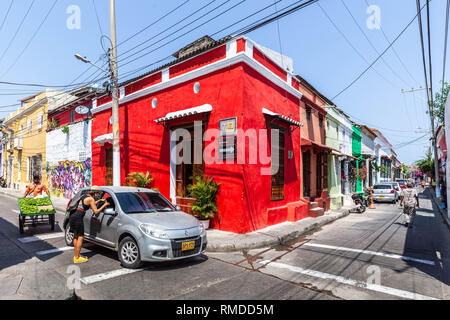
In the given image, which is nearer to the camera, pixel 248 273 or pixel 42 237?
pixel 248 273

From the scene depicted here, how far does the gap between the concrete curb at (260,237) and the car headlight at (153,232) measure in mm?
2082

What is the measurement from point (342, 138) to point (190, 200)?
15.2 meters

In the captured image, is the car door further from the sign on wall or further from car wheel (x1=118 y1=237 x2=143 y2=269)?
the sign on wall

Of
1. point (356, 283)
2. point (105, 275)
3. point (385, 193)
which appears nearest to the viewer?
point (356, 283)

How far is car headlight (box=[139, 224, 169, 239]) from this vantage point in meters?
5.20

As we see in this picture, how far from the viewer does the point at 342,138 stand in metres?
20.5

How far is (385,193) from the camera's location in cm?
2094

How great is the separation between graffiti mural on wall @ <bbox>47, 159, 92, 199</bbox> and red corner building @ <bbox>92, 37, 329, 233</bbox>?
12.8 feet

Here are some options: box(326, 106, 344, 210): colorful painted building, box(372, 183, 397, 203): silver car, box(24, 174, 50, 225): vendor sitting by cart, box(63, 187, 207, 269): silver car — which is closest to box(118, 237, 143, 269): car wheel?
box(63, 187, 207, 269): silver car

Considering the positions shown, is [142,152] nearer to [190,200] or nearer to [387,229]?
[190,200]

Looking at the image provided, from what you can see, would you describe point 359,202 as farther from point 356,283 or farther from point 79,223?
point 79,223

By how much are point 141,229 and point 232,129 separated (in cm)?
466

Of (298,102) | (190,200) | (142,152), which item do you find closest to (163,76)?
(142,152)

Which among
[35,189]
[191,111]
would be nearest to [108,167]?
[35,189]
